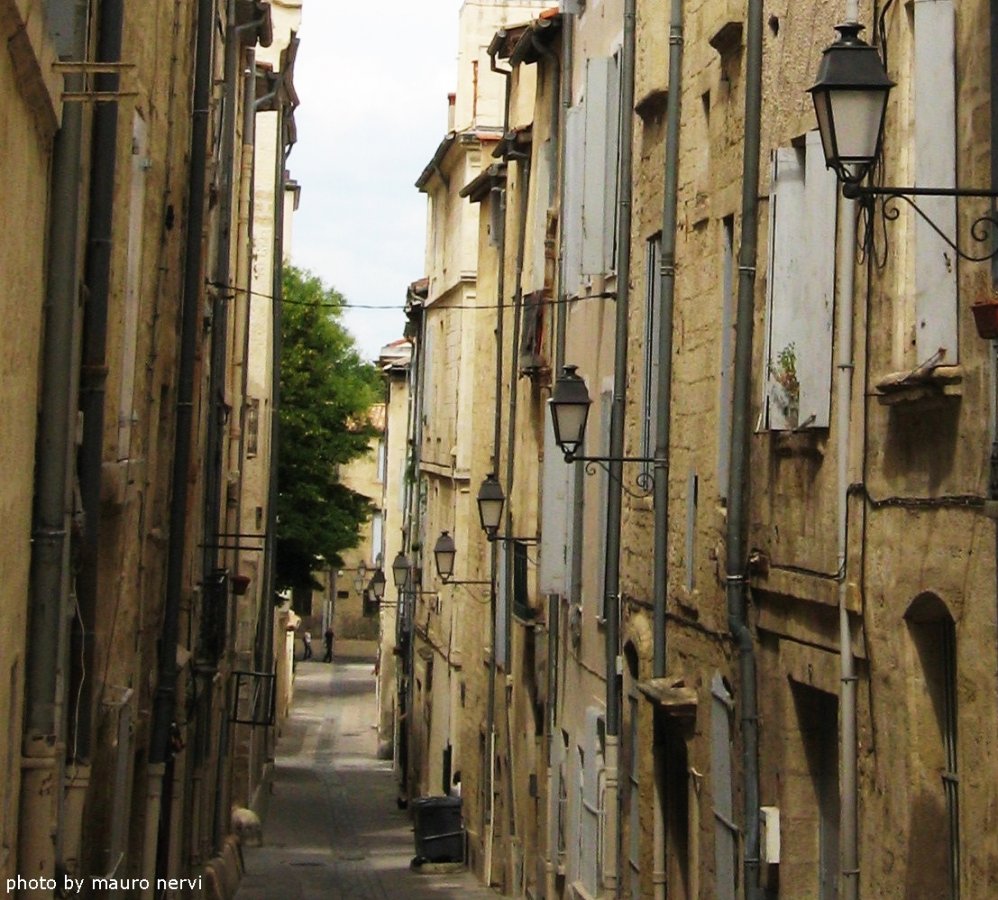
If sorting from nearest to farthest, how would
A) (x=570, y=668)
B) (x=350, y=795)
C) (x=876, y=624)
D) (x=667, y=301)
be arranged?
(x=876, y=624) → (x=667, y=301) → (x=570, y=668) → (x=350, y=795)

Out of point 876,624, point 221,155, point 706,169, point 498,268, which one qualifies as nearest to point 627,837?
point 706,169

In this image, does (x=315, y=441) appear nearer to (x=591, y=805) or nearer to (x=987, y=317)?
(x=591, y=805)

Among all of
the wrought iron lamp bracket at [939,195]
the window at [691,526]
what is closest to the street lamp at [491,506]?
the window at [691,526]

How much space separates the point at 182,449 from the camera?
1595 centimetres

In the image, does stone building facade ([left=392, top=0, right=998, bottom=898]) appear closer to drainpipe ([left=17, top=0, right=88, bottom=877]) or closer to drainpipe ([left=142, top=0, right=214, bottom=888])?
A: drainpipe ([left=142, top=0, right=214, bottom=888])

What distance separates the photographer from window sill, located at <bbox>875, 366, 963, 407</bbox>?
766 cm

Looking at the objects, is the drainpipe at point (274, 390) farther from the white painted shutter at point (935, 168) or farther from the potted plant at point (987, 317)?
the potted plant at point (987, 317)

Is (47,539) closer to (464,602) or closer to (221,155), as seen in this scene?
(221,155)

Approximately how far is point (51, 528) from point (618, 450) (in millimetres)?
7386

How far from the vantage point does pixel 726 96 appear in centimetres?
1266

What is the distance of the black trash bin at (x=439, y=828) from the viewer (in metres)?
25.2

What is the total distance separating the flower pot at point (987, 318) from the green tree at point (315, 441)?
1292 inches

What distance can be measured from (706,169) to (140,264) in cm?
403

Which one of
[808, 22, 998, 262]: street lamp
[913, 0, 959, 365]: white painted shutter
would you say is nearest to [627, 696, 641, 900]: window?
A: [913, 0, 959, 365]: white painted shutter
